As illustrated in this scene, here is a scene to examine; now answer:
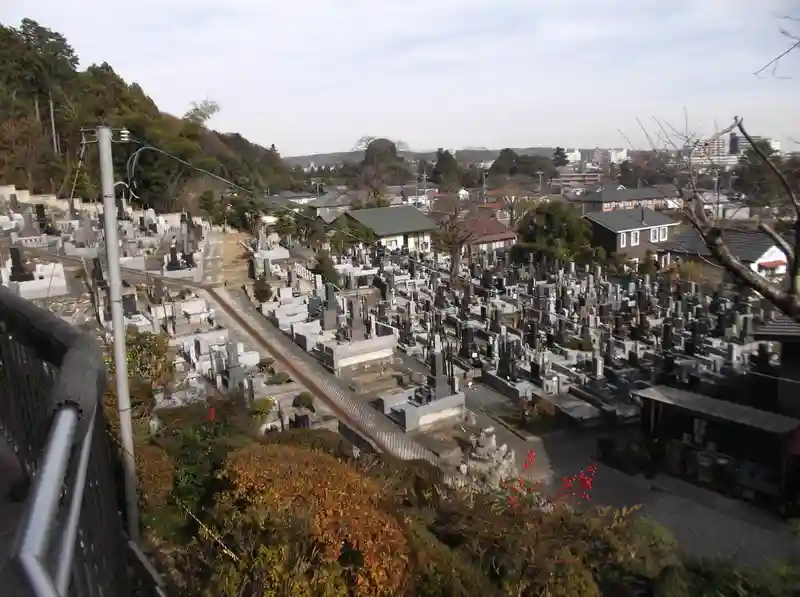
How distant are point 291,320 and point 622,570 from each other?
1236 cm

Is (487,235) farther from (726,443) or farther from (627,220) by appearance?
(726,443)

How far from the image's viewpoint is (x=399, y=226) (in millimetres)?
35000

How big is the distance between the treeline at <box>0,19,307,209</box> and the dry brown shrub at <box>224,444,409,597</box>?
81.7 feet

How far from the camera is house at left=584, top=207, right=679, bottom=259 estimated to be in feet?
107

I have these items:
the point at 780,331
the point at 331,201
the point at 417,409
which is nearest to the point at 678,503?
the point at 780,331

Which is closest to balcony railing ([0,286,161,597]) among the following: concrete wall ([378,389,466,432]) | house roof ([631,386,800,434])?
concrete wall ([378,389,466,432])

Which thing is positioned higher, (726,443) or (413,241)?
(413,241)

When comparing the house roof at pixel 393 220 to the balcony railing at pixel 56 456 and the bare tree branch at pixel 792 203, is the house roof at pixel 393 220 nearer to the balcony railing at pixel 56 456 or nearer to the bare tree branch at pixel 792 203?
the bare tree branch at pixel 792 203

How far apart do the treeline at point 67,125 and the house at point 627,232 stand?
1979 cm

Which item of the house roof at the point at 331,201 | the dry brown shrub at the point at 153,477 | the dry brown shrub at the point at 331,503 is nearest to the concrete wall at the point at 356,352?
the dry brown shrub at the point at 153,477

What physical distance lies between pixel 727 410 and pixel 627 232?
23.7 metres

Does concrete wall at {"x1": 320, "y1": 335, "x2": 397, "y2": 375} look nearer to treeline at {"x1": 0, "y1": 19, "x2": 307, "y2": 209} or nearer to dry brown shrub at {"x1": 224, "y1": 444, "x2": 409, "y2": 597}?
dry brown shrub at {"x1": 224, "y1": 444, "x2": 409, "y2": 597}

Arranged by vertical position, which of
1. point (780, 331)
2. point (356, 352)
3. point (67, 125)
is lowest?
point (356, 352)

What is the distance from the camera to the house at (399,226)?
34312mm
